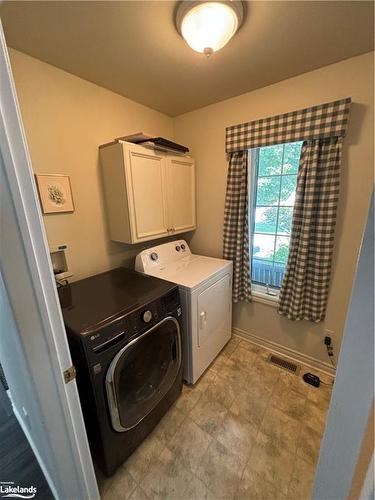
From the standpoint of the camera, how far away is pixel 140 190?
5.53ft

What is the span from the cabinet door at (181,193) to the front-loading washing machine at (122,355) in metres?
0.76

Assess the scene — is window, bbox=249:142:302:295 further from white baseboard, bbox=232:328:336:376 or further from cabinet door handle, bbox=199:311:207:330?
cabinet door handle, bbox=199:311:207:330

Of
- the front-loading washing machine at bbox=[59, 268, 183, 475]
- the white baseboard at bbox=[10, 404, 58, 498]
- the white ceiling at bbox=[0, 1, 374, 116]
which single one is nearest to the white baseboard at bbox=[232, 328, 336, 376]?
the front-loading washing machine at bbox=[59, 268, 183, 475]

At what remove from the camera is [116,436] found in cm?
115

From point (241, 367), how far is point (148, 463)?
1.04 meters

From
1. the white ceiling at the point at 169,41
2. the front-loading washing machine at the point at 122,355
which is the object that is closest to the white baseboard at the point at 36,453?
the front-loading washing machine at the point at 122,355

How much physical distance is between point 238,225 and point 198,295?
83 centimetres

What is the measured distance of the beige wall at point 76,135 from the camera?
4.36 feet

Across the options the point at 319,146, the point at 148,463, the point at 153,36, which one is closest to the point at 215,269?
the point at 319,146

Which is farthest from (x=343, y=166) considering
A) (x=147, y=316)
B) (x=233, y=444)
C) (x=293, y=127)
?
(x=233, y=444)

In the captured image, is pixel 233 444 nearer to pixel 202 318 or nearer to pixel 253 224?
pixel 202 318

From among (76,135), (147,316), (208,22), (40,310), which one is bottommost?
(147,316)

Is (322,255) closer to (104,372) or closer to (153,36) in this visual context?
(104,372)

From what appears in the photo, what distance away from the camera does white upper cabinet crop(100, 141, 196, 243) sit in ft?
5.23
